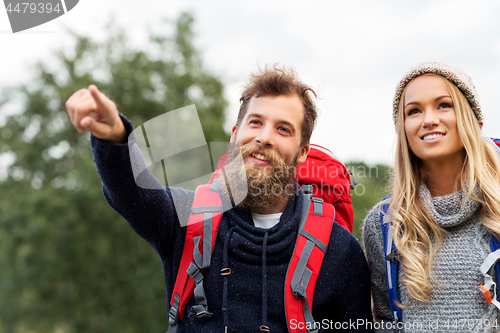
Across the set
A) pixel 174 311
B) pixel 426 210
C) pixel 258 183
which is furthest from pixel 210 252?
pixel 426 210

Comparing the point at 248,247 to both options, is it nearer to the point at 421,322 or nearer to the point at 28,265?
the point at 421,322

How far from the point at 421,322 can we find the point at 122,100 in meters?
17.9

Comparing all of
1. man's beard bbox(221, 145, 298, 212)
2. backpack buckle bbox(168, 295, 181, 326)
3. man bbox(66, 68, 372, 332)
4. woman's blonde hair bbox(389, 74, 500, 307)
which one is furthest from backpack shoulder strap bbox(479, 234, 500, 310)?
backpack buckle bbox(168, 295, 181, 326)

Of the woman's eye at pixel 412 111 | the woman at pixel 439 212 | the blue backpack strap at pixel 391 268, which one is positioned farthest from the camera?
the woman's eye at pixel 412 111

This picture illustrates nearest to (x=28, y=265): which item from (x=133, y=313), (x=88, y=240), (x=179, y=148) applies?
(x=88, y=240)

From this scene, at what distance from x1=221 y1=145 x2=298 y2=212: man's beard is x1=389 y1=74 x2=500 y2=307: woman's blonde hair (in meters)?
0.84

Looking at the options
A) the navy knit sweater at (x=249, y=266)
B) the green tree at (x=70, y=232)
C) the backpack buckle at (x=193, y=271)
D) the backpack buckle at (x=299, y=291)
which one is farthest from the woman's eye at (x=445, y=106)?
the green tree at (x=70, y=232)

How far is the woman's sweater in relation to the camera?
2436 millimetres

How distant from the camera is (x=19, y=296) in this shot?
17141 mm

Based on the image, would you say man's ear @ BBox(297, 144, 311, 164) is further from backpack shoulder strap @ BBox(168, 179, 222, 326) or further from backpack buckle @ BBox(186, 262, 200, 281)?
backpack buckle @ BBox(186, 262, 200, 281)

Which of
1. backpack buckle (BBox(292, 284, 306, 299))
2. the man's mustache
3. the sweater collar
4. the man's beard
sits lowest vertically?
backpack buckle (BBox(292, 284, 306, 299))

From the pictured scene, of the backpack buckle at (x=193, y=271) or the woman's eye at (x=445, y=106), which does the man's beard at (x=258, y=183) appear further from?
the woman's eye at (x=445, y=106)

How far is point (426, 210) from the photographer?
281 cm

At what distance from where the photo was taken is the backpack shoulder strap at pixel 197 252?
2418 millimetres
